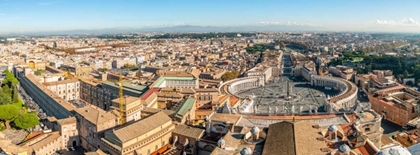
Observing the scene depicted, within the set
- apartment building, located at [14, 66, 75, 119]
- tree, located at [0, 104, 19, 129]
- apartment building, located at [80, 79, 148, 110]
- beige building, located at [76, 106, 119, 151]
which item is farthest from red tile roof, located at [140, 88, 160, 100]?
tree, located at [0, 104, 19, 129]

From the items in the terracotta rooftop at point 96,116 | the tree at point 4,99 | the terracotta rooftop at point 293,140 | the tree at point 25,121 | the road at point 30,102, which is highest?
the terracotta rooftop at point 293,140

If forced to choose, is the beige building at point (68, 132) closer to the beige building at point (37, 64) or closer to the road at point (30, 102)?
the road at point (30, 102)

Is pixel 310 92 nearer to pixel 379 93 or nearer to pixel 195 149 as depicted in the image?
pixel 379 93

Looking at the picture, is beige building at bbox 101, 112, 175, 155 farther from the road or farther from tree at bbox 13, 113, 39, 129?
the road

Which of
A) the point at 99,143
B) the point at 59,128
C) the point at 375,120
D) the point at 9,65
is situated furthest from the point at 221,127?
the point at 9,65

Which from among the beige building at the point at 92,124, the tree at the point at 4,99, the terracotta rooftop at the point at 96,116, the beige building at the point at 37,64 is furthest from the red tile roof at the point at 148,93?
the beige building at the point at 37,64

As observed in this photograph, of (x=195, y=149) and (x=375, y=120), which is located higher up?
(x=375, y=120)
